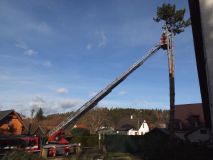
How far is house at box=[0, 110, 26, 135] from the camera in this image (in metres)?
43.1

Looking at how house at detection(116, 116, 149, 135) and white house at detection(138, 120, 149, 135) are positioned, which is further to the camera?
white house at detection(138, 120, 149, 135)

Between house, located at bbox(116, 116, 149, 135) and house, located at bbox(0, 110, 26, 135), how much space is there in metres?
38.7

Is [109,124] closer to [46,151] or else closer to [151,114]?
[151,114]

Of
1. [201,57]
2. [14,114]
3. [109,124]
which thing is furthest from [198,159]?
[109,124]

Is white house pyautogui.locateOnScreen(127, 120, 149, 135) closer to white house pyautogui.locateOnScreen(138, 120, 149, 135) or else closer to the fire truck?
white house pyautogui.locateOnScreen(138, 120, 149, 135)

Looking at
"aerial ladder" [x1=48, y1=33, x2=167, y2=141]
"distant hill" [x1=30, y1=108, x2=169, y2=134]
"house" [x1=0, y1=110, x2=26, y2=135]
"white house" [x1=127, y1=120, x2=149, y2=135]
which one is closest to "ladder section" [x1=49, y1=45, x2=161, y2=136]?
"aerial ladder" [x1=48, y1=33, x2=167, y2=141]

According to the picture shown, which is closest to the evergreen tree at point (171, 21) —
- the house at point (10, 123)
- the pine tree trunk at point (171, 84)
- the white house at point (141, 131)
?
the pine tree trunk at point (171, 84)

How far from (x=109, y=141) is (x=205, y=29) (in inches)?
1266

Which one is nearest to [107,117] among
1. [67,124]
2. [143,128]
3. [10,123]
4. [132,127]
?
[143,128]

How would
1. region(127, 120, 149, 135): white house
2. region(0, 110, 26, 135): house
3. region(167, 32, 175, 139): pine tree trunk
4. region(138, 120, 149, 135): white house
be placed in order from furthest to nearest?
region(138, 120, 149, 135): white house < region(127, 120, 149, 135): white house < region(0, 110, 26, 135): house < region(167, 32, 175, 139): pine tree trunk

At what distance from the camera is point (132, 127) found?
8156 centimetres

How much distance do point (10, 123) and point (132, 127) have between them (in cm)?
4436

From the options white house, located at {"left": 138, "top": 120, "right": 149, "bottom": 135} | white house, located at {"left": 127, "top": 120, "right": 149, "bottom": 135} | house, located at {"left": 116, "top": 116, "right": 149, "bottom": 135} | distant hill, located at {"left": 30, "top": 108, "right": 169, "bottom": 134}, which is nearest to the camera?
distant hill, located at {"left": 30, "top": 108, "right": 169, "bottom": 134}

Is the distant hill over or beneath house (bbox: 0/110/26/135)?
over
